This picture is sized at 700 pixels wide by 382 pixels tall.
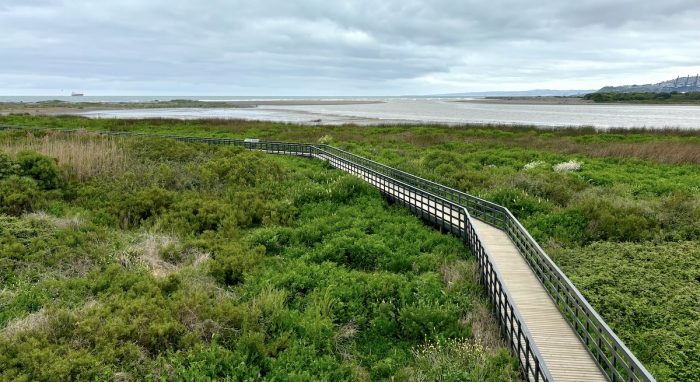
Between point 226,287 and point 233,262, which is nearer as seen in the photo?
point 226,287

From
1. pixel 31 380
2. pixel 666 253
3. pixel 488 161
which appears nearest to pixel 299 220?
pixel 31 380

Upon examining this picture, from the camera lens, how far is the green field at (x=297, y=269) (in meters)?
9.73

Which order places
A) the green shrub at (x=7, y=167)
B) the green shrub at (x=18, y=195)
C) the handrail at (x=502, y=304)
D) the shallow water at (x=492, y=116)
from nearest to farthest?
the handrail at (x=502, y=304) < the green shrub at (x=18, y=195) < the green shrub at (x=7, y=167) < the shallow water at (x=492, y=116)

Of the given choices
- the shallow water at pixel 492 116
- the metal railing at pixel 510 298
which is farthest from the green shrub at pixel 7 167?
the shallow water at pixel 492 116

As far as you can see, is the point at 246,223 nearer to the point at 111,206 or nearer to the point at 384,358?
the point at 111,206

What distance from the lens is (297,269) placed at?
1423 cm

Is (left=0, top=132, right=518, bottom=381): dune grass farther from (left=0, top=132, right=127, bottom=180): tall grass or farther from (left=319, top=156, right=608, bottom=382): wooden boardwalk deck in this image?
(left=0, top=132, right=127, bottom=180): tall grass

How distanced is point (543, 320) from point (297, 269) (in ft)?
23.8

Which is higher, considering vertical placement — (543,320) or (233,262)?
(233,262)

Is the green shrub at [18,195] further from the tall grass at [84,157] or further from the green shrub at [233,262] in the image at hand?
the green shrub at [233,262]

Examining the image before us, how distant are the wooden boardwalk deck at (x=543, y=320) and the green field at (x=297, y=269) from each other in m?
0.91

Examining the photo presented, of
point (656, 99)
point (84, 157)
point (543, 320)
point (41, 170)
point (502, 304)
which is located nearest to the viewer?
point (543, 320)

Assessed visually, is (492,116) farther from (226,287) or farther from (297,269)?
(226,287)

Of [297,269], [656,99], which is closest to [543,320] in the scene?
[297,269]
